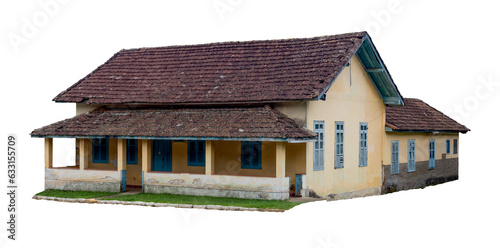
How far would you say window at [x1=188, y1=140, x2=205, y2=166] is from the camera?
24.8 metres

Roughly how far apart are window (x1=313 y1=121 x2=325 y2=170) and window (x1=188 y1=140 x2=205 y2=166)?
13.2ft

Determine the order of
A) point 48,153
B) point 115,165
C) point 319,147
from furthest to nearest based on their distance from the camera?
point 115,165 → point 48,153 → point 319,147

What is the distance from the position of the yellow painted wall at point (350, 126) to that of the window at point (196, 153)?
405 cm

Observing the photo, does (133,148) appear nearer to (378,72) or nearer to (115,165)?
(115,165)

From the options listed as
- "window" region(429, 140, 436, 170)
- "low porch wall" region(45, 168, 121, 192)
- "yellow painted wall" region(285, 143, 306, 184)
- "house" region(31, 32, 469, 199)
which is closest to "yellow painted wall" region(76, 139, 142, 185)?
"house" region(31, 32, 469, 199)

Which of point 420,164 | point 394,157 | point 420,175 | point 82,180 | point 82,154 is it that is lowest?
point 420,175

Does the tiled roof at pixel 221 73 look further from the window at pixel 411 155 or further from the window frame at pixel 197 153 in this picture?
the window at pixel 411 155

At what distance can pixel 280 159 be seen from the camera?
2128 cm

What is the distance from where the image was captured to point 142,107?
25719 millimetres

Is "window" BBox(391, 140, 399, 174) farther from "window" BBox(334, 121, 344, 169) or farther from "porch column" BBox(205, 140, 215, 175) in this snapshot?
"porch column" BBox(205, 140, 215, 175)

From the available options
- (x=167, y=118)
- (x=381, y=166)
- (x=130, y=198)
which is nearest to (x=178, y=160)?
(x=167, y=118)

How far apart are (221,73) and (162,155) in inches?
140

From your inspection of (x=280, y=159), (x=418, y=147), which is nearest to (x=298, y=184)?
(x=280, y=159)

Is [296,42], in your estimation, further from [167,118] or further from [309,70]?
[167,118]
